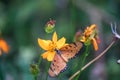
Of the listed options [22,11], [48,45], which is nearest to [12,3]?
[22,11]

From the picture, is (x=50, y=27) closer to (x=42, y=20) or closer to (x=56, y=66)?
(x=56, y=66)

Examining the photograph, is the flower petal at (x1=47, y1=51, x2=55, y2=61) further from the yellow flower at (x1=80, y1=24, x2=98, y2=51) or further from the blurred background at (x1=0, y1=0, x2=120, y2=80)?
the blurred background at (x1=0, y1=0, x2=120, y2=80)

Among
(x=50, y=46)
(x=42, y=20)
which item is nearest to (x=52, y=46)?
(x=50, y=46)

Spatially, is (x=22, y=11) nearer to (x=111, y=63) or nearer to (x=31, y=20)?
(x=31, y=20)

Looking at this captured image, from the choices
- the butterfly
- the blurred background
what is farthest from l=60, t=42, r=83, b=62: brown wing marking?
the blurred background

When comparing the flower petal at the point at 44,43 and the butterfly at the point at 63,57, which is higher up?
the flower petal at the point at 44,43

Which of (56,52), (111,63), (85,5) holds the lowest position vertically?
(111,63)

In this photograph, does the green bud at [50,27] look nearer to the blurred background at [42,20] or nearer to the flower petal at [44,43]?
the flower petal at [44,43]

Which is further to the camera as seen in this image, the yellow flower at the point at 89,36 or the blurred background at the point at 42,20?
the blurred background at the point at 42,20

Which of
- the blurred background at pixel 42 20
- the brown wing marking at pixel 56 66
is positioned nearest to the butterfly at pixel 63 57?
the brown wing marking at pixel 56 66
